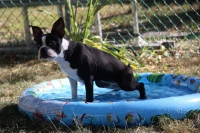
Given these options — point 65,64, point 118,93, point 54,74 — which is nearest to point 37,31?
point 65,64

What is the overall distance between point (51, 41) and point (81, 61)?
331 millimetres

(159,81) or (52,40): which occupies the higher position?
(52,40)

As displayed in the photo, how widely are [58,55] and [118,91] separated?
1085 mm

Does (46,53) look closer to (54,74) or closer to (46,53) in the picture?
(46,53)

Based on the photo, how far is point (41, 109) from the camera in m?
Answer: 3.34

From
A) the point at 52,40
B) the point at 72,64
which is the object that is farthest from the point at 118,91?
the point at 52,40

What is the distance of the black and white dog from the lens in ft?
11.0

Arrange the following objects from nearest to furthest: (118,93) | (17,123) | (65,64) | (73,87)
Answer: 1. (17,123)
2. (65,64)
3. (73,87)
4. (118,93)

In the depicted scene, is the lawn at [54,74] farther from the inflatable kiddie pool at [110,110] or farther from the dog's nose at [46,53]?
the dog's nose at [46,53]

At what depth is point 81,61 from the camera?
3.51m

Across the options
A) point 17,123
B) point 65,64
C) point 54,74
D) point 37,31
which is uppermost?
point 37,31

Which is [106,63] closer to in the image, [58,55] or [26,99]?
[58,55]

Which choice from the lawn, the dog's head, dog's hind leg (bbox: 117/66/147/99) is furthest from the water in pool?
the dog's head

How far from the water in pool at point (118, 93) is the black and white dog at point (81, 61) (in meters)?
0.24
